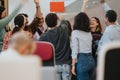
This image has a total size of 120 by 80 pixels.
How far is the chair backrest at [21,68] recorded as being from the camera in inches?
42.3

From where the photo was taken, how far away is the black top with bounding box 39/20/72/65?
3977 mm

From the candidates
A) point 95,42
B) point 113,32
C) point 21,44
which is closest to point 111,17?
point 113,32

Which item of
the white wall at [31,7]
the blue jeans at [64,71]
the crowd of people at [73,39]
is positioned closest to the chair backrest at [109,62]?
the crowd of people at [73,39]

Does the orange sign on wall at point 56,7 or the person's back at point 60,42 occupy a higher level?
the orange sign on wall at point 56,7

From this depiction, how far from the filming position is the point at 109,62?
120 cm

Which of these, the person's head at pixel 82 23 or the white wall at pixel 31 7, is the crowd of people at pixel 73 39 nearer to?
the person's head at pixel 82 23

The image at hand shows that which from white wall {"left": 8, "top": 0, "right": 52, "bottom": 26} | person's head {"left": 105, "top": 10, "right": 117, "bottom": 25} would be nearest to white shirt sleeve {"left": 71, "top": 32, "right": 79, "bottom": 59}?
person's head {"left": 105, "top": 10, "right": 117, "bottom": 25}

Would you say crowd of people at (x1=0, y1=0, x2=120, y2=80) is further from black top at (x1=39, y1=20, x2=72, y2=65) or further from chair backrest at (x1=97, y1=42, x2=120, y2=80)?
chair backrest at (x1=97, y1=42, x2=120, y2=80)

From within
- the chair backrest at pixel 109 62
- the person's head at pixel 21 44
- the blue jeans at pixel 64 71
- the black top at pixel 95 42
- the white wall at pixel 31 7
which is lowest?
the blue jeans at pixel 64 71

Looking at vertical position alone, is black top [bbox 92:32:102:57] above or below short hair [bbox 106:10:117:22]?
below

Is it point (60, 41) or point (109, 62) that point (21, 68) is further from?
point (60, 41)

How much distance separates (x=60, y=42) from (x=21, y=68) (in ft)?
9.73

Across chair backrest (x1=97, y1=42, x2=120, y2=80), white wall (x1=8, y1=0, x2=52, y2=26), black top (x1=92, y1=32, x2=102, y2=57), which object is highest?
chair backrest (x1=97, y1=42, x2=120, y2=80)

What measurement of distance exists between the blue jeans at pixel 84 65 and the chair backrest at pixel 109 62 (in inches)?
105
